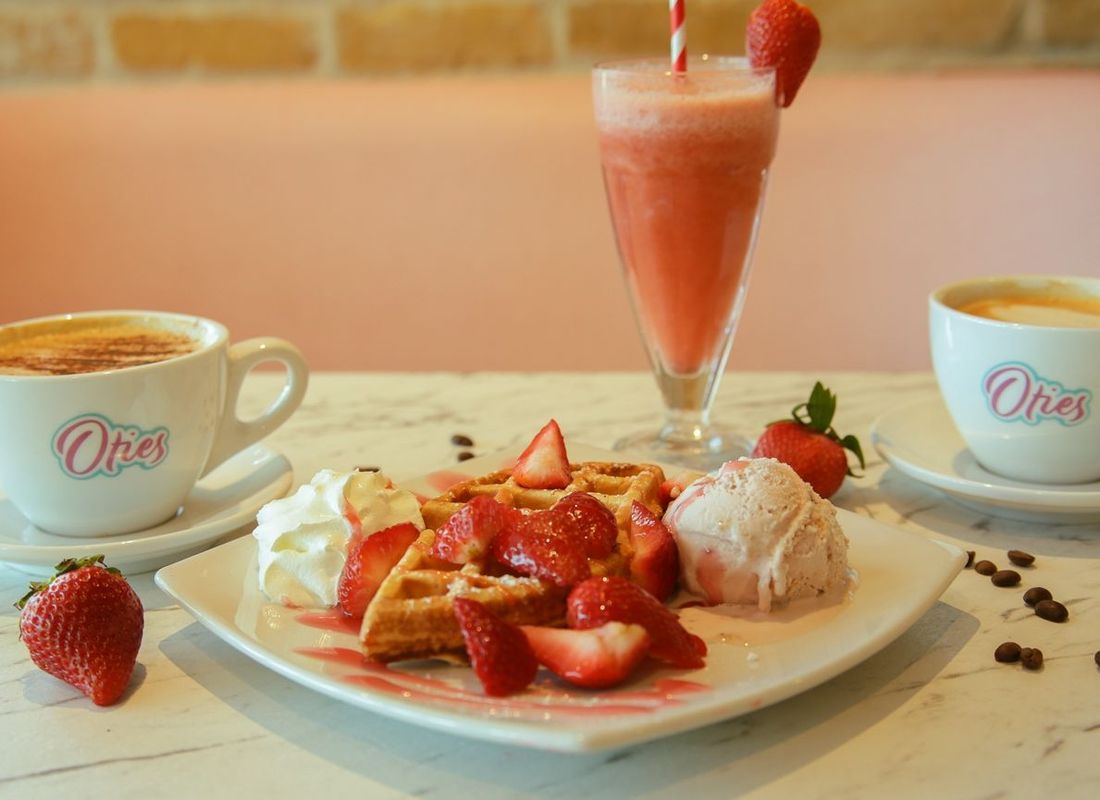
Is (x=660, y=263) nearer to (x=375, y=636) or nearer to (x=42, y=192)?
(x=375, y=636)

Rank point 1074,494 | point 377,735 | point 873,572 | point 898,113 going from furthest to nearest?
point 898,113
point 1074,494
point 873,572
point 377,735

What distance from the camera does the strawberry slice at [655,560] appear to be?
37.1 inches

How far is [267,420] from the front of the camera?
127 cm

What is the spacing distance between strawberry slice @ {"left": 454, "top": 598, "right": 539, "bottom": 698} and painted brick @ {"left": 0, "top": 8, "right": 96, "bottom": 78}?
196cm

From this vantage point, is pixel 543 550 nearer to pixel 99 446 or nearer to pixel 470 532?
pixel 470 532

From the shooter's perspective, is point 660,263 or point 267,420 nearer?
point 267,420

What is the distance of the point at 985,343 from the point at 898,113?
3.65ft

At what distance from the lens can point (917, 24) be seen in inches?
87.0

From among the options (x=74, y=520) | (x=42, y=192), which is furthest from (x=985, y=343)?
(x=42, y=192)

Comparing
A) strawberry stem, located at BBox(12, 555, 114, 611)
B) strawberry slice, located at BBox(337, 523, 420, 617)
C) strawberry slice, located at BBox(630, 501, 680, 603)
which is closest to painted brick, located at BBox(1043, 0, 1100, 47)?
strawberry slice, located at BBox(630, 501, 680, 603)

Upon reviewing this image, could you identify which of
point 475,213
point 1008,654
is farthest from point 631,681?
point 475,213

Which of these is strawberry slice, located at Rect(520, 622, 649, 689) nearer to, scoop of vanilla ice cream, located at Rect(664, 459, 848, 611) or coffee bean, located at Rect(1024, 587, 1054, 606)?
scoop of vanilla ice cream, located at Rect(664, 459, 848, 611)

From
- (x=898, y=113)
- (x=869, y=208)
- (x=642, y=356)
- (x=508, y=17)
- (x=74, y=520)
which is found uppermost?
(x=508, y=17)

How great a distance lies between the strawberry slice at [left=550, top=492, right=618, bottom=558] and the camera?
0.93m
